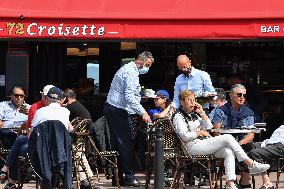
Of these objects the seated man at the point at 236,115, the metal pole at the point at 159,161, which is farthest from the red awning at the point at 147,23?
the metal pole at the point at 159,161

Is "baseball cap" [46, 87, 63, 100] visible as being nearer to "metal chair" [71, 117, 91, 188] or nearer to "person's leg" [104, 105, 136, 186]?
"metal chair" [71, 117, 91, 188]

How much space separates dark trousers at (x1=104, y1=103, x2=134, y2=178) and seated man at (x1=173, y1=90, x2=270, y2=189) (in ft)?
4.45

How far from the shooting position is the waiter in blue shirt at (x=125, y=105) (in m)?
11.9

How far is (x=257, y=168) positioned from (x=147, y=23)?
355cm

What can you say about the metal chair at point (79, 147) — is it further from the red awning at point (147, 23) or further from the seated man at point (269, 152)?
the seated man at point (269, 152)

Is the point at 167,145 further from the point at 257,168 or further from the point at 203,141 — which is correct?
the point at 257,168

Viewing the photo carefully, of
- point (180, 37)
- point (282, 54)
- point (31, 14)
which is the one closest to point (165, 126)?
point (180, 37)

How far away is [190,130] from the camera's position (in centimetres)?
1078

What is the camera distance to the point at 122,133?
12.0 meters

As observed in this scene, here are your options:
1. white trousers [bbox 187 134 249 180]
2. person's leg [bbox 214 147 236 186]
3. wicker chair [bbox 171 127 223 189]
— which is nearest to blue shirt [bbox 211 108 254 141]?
wicker chair [bbox 171 127 223 189]

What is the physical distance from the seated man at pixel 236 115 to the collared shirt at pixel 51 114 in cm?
203

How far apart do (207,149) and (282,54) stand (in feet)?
19.3

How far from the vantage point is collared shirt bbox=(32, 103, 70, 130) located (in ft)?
33.3

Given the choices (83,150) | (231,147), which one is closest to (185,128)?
(231,147)
